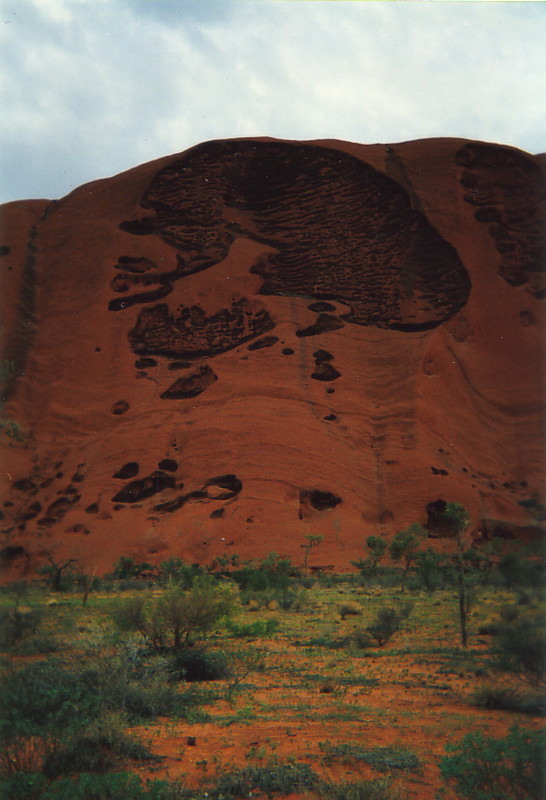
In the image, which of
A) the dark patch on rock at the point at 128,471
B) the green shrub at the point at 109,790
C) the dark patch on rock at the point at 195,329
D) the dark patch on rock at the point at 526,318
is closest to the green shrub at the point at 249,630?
the green shrub at the point at 109,790

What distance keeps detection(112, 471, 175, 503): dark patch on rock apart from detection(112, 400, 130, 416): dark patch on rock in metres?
5.00

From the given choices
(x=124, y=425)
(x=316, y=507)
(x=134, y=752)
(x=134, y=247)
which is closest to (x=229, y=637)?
(x=134, y=752)

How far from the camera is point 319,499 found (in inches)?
1108

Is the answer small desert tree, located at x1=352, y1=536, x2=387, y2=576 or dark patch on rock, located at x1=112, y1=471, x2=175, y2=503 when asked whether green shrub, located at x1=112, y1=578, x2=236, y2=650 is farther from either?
dark patch on rock, located at x1=112, y1=471, x2=175, y2=503

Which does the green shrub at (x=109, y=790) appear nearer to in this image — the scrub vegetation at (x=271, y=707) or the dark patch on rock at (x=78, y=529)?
the scrub vegetation at (x=271, y=707)

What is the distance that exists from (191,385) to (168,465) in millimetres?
5557

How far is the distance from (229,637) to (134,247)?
101ft

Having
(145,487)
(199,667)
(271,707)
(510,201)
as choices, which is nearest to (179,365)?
(145,487)

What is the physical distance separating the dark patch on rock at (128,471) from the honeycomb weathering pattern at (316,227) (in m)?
13.4

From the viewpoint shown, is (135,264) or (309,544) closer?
(309,544)

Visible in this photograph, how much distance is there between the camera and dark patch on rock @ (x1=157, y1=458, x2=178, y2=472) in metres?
29.0

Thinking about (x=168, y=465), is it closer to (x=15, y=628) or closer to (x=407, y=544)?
(x=407, y=544)

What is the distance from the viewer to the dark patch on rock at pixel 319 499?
2791cm

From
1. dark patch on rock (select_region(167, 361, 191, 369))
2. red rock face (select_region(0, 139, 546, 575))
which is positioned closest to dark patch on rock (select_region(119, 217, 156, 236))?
red rock face (select_region(0, 139, 546, 575))
